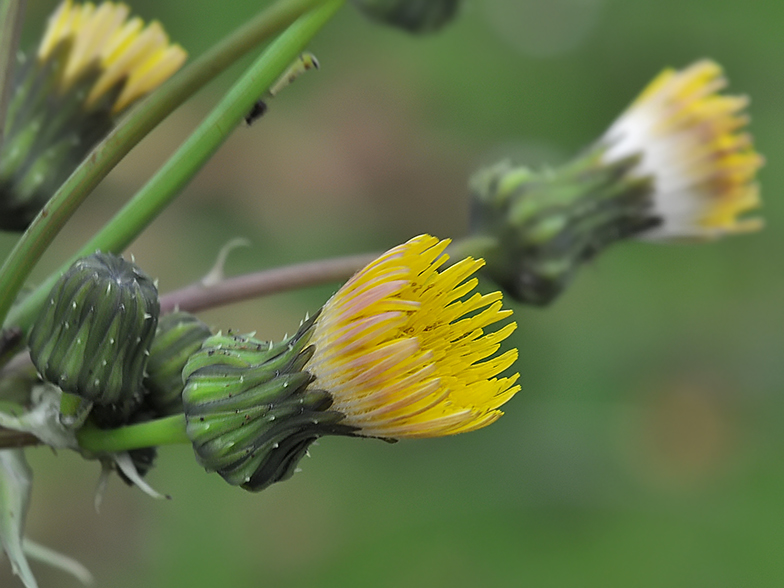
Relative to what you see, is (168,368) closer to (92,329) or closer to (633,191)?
(92,329)

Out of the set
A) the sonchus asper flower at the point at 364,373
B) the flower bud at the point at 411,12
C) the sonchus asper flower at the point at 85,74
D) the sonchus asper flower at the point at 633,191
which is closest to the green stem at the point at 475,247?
the sonchus asper flower at the point at 633,191

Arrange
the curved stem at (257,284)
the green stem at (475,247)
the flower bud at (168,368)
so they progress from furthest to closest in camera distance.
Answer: the green stem at (475,247) < the curved stem at (257,284) < the flower bud at (168,368)

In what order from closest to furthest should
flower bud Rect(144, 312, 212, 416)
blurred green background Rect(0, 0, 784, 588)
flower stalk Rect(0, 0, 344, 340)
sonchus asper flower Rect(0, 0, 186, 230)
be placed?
flower stalk Rect(0, 0, 344, 340)
flower bud Rect(144, 312, 212, 416)
sonchus asper flower Rect(0, 0, 186, 230)
blurred green background Rect(0, 0, 784, 588)

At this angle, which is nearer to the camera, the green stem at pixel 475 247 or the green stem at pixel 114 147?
the green stem at pixel 114 147

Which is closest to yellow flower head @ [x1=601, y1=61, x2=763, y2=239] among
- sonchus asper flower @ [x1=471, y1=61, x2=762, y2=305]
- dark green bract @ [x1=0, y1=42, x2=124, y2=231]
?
sonchus asper flower @ [x1=471, y1=61, x2=762, y2=305]

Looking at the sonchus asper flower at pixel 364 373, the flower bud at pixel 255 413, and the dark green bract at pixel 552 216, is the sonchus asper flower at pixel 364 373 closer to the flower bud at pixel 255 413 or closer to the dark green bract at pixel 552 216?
the flower bud at pixel 255 413

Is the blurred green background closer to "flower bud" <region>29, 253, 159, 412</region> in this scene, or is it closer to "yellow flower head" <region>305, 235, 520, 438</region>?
"flower bud" <region>29, 253, 159, 412</region>

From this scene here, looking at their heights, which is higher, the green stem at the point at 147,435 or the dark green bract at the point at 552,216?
the dark green bract at the point at 552,216
